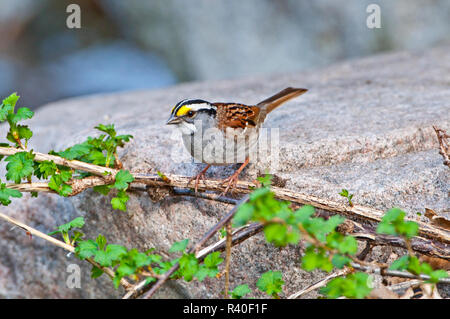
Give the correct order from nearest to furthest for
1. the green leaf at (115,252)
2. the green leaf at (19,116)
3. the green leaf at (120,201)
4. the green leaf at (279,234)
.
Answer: the green leaf at (279,234) → the green leaf at (115,252) → the green leaf at (19,116) → the green leaf at (120,201)

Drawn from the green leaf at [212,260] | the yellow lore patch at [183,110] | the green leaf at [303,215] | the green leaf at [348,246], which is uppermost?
the yellow lore patch at [183,110]

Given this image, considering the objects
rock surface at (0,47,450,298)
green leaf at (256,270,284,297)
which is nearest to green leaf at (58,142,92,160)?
rock surface at (0,47,450,298)

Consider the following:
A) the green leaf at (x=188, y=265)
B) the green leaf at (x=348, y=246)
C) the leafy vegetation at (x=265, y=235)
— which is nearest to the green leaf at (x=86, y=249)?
the leafy vegetation at (x=265, y=235)

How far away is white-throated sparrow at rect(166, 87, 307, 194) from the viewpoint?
3514 mm

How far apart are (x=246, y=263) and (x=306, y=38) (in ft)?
20.5

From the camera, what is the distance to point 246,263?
343 centimetres

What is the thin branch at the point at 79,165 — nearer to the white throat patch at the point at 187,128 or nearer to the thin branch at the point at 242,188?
the thin branch at the point at 242,188

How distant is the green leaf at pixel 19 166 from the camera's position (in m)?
3.08

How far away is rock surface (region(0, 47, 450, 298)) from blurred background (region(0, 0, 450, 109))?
2464 millimetres

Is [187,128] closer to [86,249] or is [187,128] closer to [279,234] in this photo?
[86,249]

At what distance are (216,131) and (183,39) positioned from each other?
7.54m

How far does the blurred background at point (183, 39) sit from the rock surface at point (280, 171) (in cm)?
246

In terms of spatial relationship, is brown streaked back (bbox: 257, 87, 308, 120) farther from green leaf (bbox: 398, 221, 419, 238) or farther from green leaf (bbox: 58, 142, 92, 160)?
green leaf (bbox: 398, 221, 419, 238)

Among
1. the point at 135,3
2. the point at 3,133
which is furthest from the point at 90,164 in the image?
the point at 135,3
